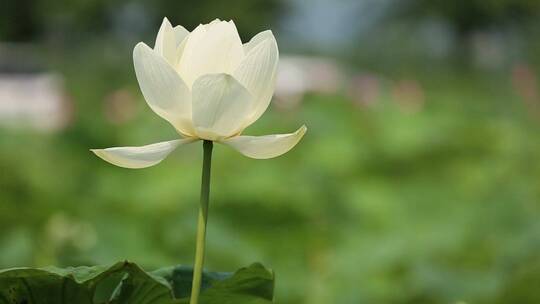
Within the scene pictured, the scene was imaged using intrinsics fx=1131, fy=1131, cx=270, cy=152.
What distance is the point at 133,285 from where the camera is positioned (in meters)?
0.74

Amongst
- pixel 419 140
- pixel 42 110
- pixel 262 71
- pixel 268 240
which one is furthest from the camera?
pixel 42 110

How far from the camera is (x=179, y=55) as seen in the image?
705mm

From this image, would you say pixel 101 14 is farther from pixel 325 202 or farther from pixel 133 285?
pixel 133 285

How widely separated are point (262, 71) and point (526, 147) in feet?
12.6

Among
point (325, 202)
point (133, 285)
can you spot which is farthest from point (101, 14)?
point (133, 285)

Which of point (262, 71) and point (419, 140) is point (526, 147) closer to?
point (419, 140)

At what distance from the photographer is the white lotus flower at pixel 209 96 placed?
65 cm

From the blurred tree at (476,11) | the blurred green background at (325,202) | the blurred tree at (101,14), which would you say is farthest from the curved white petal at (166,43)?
the blurred tree at (101,14)

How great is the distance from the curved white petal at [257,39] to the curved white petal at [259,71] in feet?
0.08

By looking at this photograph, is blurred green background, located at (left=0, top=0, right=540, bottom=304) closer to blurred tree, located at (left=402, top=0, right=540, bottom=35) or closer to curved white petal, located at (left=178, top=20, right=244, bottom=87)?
curved white petal, located at (left=178, top=20, right=244, bottom=87)

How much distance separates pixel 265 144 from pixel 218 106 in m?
0.03

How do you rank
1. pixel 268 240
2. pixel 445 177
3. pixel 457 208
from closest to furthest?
pixel 268 240 → pixel 457 208 → pixel 445 177

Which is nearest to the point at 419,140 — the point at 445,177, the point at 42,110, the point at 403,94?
the point at 445,177

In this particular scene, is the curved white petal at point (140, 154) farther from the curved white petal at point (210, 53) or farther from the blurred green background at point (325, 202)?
the blurred green background at point (325, 202)
